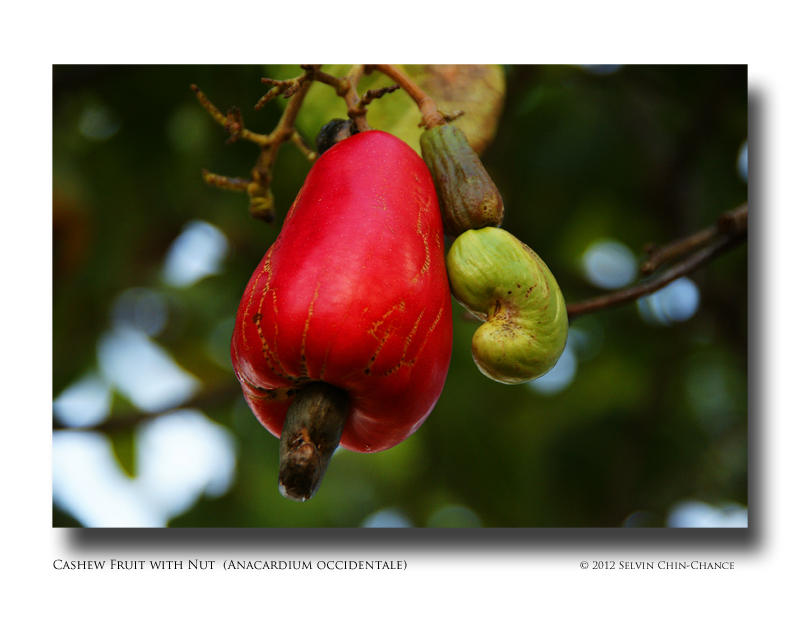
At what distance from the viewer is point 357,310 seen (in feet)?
3.62

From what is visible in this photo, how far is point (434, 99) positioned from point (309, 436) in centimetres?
71

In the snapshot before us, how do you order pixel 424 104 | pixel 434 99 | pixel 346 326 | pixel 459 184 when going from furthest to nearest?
pixel 434 99, pixel 424 104, pixel 459 184, pixel 346 326

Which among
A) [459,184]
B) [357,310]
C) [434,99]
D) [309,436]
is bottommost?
[309,436]

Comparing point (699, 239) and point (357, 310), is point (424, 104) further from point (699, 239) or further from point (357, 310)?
point (699, 239)

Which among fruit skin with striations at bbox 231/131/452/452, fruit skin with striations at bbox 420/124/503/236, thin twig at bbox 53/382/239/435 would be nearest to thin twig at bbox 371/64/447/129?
fruit skin with striations at bbox 420/124/503/236

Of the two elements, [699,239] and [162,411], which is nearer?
[699,239]

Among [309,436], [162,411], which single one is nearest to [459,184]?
[309,436]

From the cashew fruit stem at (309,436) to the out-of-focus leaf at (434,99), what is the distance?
20.7 inches

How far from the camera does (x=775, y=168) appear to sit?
173 cm

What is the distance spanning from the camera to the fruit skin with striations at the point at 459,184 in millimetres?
1245

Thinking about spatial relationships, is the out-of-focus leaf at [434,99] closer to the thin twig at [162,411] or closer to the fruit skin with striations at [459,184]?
the fruit skin with striations at [459,184]

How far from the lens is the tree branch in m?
1.49

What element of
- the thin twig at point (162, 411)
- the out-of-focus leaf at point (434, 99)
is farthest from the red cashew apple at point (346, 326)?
the thin twig at point (162, 411)

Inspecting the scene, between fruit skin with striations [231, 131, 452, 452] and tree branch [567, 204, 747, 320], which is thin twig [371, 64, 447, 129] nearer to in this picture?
fruit skin with striations [231, 131, 452, 452]
